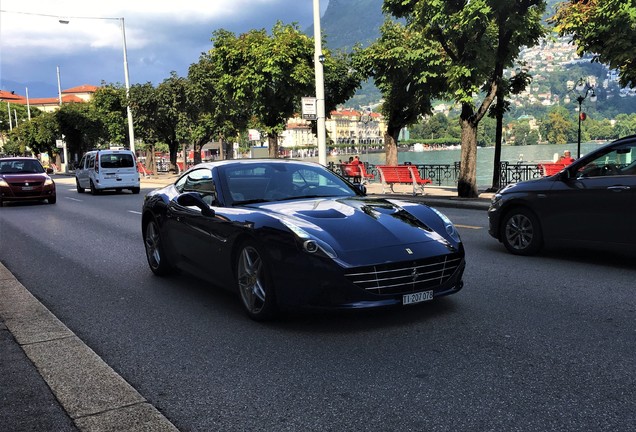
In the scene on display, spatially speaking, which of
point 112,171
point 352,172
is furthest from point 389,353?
point 112,171

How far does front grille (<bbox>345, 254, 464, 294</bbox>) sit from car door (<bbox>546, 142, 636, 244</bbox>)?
3178 millimetres

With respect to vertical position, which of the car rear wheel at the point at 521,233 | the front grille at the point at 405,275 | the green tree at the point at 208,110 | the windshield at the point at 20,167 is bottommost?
the car rear wheel at the point at 521,233

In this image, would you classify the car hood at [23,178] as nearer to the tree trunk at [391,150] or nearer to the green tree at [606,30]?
the green tree at [606,30]

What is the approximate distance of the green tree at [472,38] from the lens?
15.6m

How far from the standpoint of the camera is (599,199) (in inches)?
283

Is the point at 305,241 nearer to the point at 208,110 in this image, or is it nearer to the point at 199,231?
the point at 199,231

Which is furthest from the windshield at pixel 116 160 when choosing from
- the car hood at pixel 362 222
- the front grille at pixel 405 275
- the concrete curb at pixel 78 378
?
the front grille at pixel 405 275

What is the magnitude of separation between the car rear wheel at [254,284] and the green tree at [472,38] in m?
12.1

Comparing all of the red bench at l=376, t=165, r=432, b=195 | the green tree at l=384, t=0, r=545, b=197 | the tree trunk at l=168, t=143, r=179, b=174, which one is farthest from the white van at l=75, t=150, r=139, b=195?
the tree trunk at l=168, t=143, r=179, b=174

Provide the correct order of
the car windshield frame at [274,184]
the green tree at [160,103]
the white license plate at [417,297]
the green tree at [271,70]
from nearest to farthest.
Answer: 1. the white license plate at [417,297]
2. the car windshield frame at [274,184]
3. the green tree at [271,70]
4. the green tree at [160,103]

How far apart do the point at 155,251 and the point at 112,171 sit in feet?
63.4

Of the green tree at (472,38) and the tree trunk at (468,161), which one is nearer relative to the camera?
the green tree at (472,38)

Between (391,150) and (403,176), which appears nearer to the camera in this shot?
(403,176)

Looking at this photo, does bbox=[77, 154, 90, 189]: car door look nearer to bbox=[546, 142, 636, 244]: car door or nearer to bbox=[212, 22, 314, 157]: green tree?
bbox=[212, 22, 314, 157]: green tree
